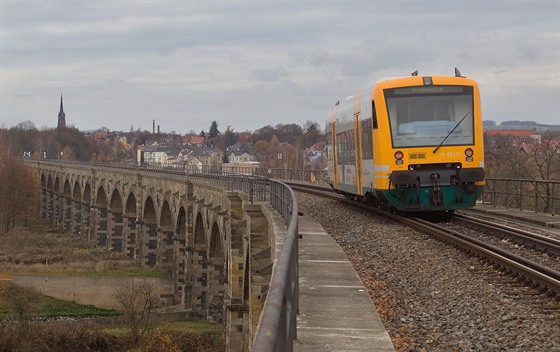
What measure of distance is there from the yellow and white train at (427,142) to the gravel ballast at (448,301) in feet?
9.97

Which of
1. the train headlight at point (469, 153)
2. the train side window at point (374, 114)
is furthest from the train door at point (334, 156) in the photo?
the train headlight at point (469, 153)

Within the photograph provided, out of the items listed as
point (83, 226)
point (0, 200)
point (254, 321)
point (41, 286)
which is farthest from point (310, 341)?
point (0, 200)

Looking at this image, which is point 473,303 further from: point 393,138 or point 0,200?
point 0,200

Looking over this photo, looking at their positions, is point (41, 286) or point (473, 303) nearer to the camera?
point (473, 303)

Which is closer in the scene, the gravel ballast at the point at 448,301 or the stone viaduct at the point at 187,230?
the gravel ballast at the point at 448,301

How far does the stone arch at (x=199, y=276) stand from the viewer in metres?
51.4

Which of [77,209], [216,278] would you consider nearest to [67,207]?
[77,209]

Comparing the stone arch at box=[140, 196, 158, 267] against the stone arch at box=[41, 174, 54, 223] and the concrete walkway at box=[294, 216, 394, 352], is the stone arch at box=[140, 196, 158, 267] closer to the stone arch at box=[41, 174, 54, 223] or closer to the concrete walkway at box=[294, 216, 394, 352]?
the stone arch at box=[41, 174, 54, 223]

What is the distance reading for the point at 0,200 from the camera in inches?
3942

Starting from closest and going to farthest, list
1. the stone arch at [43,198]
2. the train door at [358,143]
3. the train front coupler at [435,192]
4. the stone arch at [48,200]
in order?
the train front coupler at [435,192]
the train door at [358,143]
the stone arch at [48,200]
the stone arch at [43,198]

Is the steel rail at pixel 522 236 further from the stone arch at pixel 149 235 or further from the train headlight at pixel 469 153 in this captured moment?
the stone arch at pixel 149 235

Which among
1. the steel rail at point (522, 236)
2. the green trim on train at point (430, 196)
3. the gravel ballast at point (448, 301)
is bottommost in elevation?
the gravel ballast at point (448, 301)

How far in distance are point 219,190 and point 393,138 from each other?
18.6 m

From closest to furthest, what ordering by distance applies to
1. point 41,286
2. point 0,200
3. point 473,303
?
point 473,303, point 41,286, point 0,200
